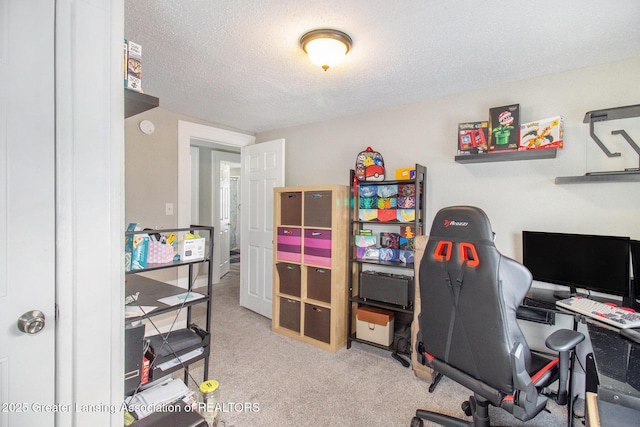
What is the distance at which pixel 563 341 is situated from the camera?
1333mm

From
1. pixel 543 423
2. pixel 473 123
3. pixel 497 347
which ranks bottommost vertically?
pixel 543 423

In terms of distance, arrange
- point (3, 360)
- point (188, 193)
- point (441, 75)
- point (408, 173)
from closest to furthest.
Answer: point (3, 360) < point (441, 75) < point (408, 173) < point (188, 193)

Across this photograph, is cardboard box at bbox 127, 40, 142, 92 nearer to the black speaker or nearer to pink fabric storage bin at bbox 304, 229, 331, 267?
pink fabric storage bin at bbox 304, 229, 331, 267

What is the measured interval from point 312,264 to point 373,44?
193cm

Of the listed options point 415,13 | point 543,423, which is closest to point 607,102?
point 415,13

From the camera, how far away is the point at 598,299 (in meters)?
1.90

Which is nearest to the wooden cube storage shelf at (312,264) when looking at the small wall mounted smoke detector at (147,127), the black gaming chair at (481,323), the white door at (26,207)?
the black gaming chair at (481,323)

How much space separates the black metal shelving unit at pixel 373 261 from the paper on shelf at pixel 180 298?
1.51 meters

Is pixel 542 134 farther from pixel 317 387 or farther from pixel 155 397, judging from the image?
pixel 155 397

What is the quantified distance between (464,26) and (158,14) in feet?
5.36

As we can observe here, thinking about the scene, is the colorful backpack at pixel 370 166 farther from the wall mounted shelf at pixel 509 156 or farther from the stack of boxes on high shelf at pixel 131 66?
the stack of boxes on high shelf at pixel 131 66

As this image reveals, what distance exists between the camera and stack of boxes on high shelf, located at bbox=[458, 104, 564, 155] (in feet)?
6.68

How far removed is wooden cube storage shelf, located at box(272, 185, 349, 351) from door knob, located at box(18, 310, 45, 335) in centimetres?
205

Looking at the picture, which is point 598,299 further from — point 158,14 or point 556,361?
point 158,14
